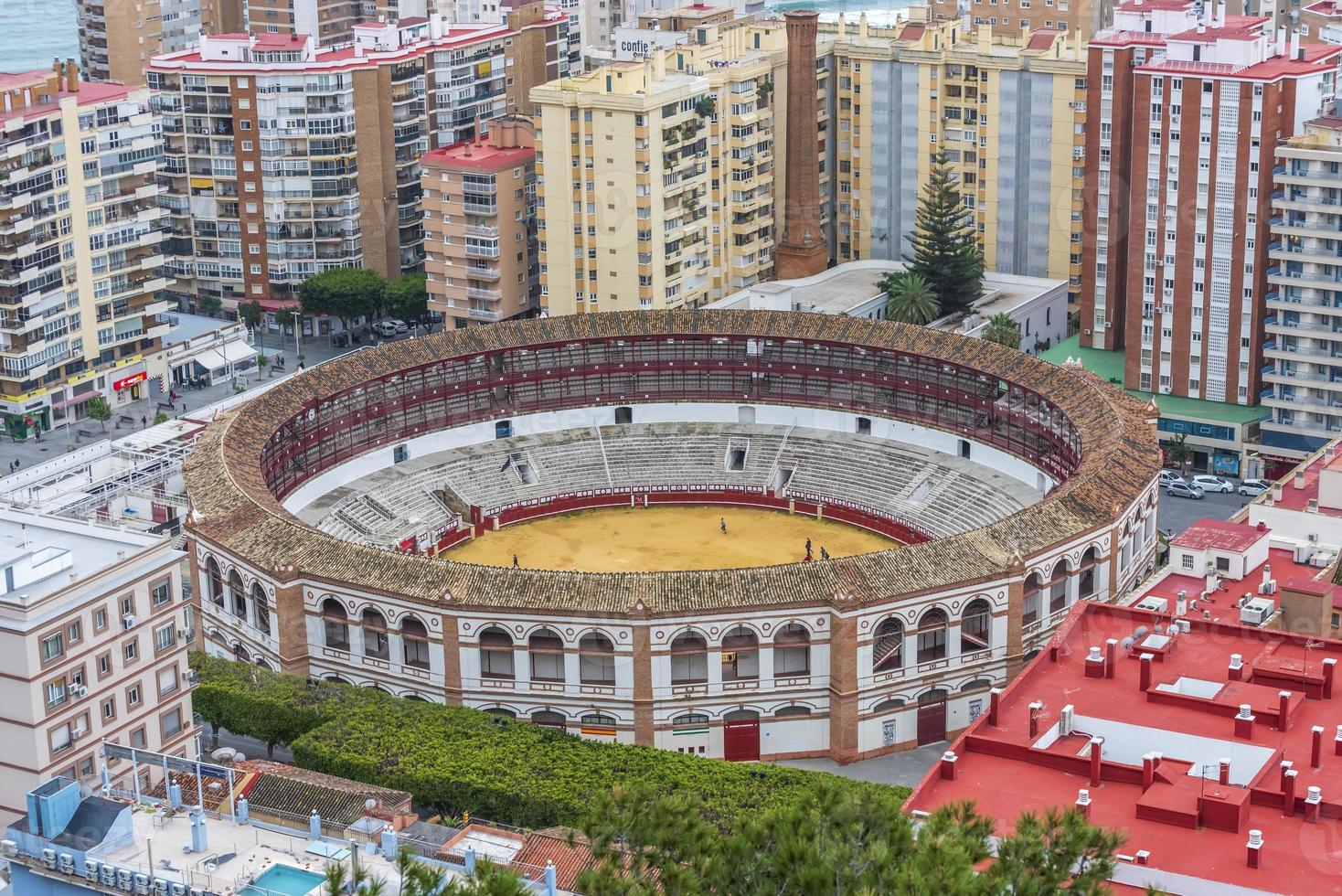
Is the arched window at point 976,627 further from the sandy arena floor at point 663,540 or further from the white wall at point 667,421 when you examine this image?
the sandy arena floor at point 663,540

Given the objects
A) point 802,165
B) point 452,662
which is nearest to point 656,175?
point 802,165

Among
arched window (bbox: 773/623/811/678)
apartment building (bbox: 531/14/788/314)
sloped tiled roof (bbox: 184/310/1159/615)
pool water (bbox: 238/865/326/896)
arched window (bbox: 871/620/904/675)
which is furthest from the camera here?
apartment building (bbox: 531/14/788/314)

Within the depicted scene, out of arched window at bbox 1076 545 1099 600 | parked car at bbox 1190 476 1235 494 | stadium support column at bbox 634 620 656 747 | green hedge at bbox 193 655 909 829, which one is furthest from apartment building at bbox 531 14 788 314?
green hedge at bbox 193 655 909 829

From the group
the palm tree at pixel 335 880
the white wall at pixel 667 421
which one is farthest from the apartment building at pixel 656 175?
the palm tree at pixel 335 880

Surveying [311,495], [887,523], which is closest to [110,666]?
[311,495]

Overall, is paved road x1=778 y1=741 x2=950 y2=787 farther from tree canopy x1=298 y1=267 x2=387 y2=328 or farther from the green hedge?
tree canopy x1=298 y1=267 x2=387 y2=328

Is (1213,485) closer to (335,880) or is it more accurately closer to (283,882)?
(283,882)
